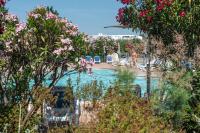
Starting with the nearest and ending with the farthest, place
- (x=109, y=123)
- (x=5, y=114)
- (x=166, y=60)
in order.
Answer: (x=109, y=123) < (x=5, y=114) < (x=166, y=60)

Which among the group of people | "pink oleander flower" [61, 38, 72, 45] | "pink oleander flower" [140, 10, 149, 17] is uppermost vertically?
"pink oleander flower" [140, 10, 149, 17]

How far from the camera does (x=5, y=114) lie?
10.7 meters

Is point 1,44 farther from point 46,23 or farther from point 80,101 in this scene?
point 80,101

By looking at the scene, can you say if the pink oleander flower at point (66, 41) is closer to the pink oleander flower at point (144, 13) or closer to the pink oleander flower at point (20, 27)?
the pink oleander flower at point (20, 27)

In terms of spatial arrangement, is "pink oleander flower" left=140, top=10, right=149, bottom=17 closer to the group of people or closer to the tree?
the tree

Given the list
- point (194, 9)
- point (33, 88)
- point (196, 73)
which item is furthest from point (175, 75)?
point (33, 88)

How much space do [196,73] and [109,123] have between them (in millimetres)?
5426

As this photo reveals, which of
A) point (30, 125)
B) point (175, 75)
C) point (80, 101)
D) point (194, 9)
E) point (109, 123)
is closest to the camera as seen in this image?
point (109, 123)

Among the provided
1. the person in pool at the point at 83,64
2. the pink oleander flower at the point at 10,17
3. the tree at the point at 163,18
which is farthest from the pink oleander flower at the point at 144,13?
the pink oleander flower at the point at 10,17

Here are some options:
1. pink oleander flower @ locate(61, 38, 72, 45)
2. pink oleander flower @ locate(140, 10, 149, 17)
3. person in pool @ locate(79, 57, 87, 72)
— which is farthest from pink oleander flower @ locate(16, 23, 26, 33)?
pink oleander flower @ locate(140, 10, 149, 17)

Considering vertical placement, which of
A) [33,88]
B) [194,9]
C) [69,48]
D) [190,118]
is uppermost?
[194,9]

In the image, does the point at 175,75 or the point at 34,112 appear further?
the point at 175,75

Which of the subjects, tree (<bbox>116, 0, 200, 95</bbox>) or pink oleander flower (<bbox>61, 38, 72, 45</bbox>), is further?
tree (<bbox>116, 0, 200, 95</bbox>)

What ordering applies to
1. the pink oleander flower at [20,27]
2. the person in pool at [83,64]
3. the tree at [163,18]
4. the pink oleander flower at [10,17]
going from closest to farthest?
the pink oleander flower at [10,17] → the pink oleander flower at [20,27] → the person in pool at [83,64] → the tree at [163,18]
